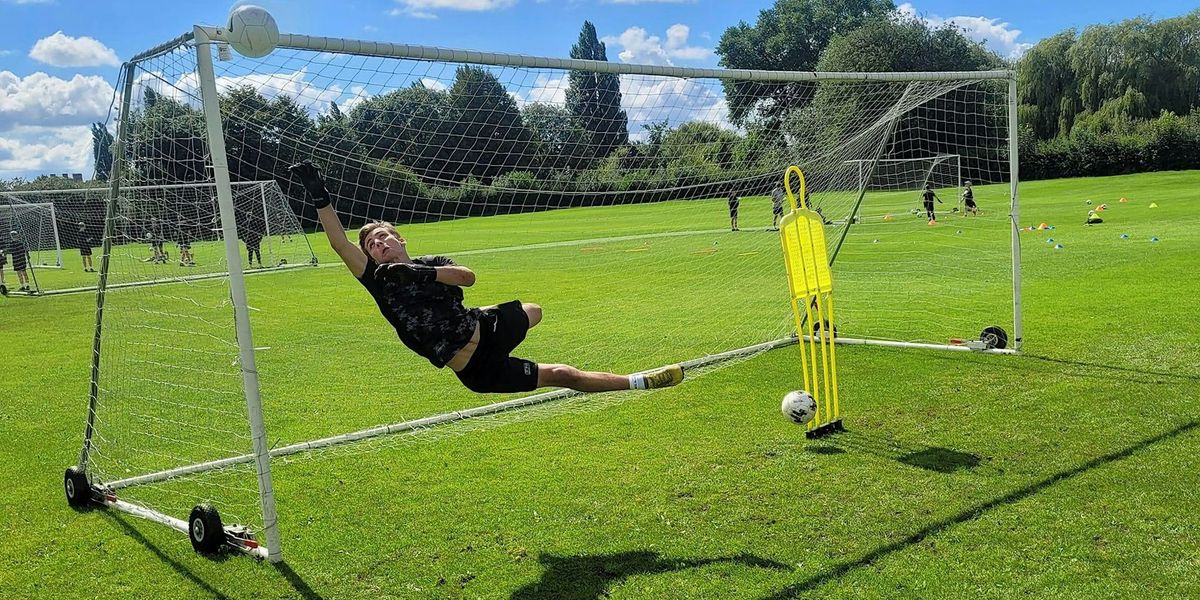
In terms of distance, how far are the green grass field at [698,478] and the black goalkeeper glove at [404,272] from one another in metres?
1.53

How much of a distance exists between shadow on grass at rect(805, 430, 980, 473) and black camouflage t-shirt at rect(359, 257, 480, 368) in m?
2.73

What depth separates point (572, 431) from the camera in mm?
7324

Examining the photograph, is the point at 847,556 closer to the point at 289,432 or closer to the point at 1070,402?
the point at 1070,402

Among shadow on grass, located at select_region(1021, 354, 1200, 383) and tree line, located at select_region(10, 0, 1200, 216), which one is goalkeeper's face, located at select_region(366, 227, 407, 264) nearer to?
tree line, located at select_region(10, 0, 1200, 216)

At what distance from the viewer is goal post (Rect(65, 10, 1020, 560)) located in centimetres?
582

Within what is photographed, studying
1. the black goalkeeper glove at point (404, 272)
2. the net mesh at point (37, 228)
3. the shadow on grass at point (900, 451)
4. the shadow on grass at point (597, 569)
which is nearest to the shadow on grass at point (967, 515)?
the shadow on grass at point (597, 569)

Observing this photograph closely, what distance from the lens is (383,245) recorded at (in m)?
5.48

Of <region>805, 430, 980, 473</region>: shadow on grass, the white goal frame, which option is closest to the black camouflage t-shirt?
<region>805, 430, 980, 473</region>: shadow on grass

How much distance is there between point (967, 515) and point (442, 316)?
325cm

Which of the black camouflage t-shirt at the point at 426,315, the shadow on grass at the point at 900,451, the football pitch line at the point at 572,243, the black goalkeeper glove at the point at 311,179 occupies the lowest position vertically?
the shadow on grass at the point at 900,451

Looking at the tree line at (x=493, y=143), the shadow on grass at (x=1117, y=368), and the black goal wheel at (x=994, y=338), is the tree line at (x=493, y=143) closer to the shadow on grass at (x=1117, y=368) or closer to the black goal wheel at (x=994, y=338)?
the black goal wheel at (x=994, y=338)

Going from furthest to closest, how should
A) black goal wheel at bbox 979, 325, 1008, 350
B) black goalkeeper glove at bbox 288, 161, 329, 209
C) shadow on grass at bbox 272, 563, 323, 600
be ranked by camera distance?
black goal wheel at bbox 979, 325, 1008, 350, black goalkeeper glove at bbox 288, 161, 329, 209, shadow on grass at bbox 272, 563, 323, 600

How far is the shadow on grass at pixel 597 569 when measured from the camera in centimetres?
456

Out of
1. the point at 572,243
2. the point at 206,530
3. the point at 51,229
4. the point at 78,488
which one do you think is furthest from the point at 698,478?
the point at 51,229
